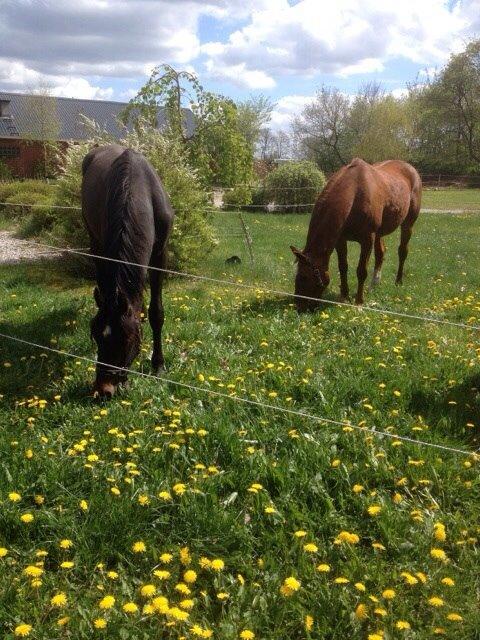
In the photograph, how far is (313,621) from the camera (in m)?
2.40

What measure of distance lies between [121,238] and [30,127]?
1607 inches

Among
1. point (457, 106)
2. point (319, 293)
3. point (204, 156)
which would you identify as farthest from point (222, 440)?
point (457, 106)

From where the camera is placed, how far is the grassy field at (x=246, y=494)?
2.43m

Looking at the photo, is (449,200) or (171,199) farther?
(449,200)

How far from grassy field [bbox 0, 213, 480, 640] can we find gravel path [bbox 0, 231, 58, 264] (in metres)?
5.84

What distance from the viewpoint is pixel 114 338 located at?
4129mm

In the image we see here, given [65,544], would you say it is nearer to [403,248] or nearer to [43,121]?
[403,248]

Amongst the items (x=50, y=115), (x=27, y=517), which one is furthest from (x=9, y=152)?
(x=27, y=517)

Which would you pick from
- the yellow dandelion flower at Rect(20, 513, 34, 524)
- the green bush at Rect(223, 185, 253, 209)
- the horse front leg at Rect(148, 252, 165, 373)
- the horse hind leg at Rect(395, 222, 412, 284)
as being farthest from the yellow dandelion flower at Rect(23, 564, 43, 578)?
the green bush at Rect(223, 185, 253, 209)

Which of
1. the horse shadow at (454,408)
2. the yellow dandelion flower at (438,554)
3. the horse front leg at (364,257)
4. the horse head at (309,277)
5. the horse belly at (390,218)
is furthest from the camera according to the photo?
the horse belly at (390,218)

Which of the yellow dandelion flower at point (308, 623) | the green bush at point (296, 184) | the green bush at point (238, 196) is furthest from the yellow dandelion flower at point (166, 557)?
the green bush at point (296, 184)

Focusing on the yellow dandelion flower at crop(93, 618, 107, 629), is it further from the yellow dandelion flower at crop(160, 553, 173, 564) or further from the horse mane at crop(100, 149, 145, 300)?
the horse mane at crop(100, 149, 145, 300)

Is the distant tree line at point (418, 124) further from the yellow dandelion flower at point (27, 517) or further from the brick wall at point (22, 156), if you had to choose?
the yellow dandelion flower at point (27, 517)

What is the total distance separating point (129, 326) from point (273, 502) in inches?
67.8
